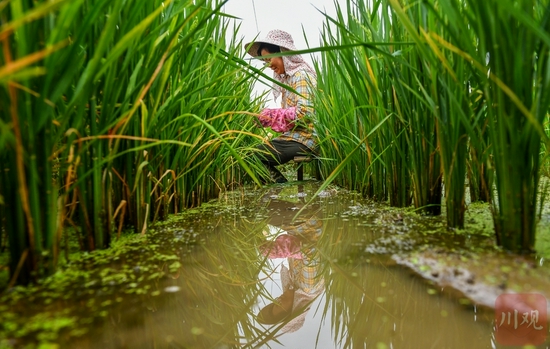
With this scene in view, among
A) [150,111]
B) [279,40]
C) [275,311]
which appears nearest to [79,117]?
[150,111]

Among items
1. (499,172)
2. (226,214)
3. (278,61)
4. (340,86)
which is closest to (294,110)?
(278,61)

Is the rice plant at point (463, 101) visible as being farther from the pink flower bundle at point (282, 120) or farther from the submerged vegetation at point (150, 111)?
the pink flower bundle at point (282, 120)

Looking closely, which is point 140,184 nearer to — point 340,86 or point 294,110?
point 340,86

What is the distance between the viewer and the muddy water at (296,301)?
0.40 metres

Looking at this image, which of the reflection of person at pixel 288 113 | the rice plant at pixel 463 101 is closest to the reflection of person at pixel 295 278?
the rice plant at pixel 463 101

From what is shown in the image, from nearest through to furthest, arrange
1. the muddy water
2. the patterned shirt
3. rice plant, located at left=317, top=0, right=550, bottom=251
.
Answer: the muddy water
rice plant, located at left=317, top=0, right=550, bottom=251
the patterned shirt

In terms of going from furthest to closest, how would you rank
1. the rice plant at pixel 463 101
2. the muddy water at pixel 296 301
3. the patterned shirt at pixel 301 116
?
the patterned shirt at pixel 301 116 < the rice plant at pixel 463 101 < the muddy water at pixel 296 301

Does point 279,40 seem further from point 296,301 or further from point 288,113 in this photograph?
point 296,301

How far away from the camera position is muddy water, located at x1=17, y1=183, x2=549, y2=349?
0.40 metres

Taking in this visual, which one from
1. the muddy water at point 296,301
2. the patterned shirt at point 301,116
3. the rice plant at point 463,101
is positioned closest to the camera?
the muddy water at point 296,301

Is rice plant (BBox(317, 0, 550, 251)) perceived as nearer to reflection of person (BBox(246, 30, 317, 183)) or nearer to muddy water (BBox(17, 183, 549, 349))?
muddy water (BBox(17, 183, 549, 349))

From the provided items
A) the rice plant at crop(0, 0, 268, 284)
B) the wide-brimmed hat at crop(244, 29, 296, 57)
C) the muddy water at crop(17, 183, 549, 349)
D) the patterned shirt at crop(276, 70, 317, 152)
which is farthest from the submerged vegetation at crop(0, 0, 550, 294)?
the wide-brimmed hat at crop(244, 29, 296, 57)

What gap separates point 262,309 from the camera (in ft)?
1.66

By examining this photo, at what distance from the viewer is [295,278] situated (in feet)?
2.05
